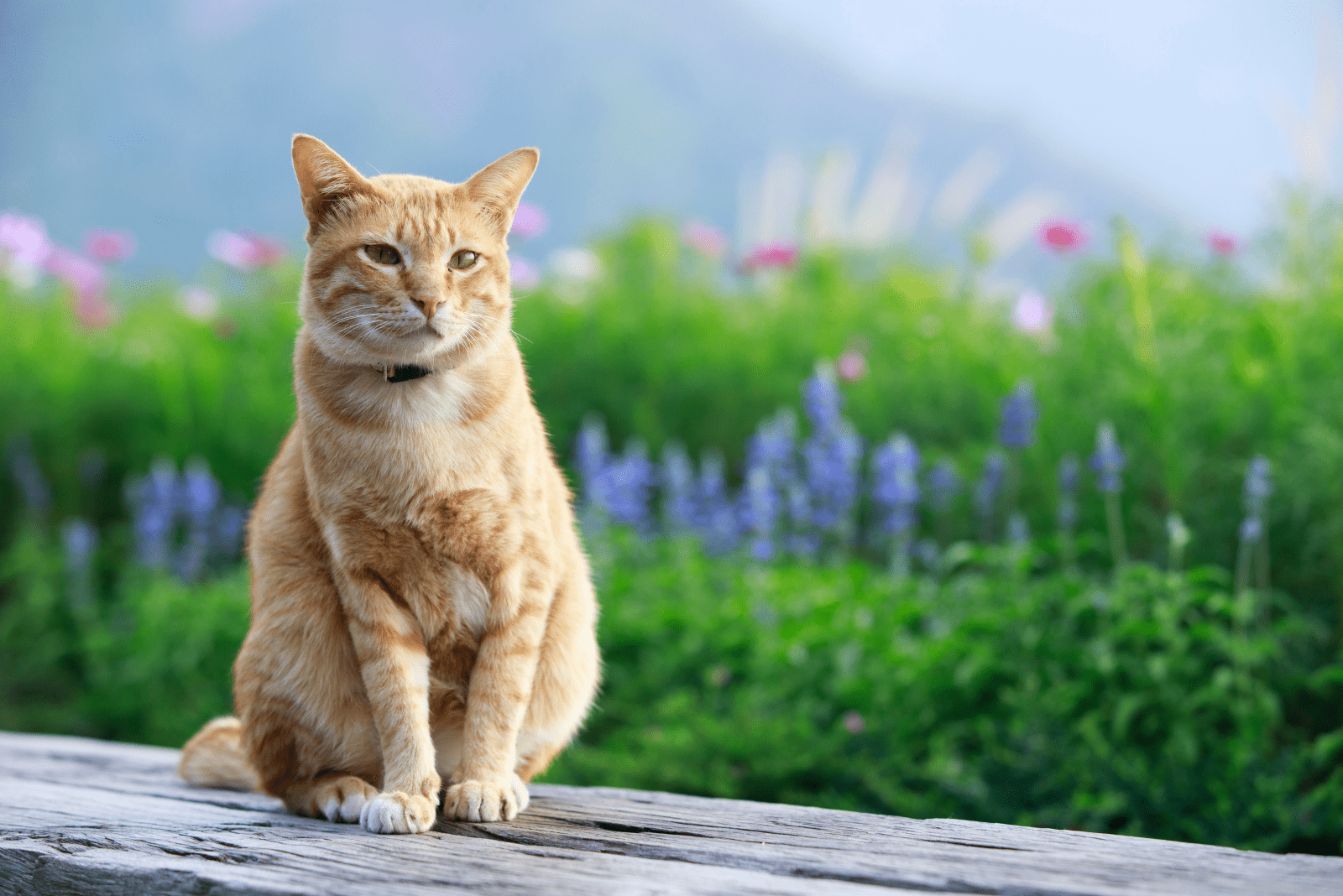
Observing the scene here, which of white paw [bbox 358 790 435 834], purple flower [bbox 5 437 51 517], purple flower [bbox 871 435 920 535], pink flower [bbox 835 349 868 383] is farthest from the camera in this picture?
purple flower [bbox 5 437 51 517]

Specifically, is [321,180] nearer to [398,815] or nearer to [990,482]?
[398,815]

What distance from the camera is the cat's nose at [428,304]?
67.1 inches

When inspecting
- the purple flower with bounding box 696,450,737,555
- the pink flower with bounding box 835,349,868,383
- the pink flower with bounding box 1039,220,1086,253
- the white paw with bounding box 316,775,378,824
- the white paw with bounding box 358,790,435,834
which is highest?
the pink flower with bounding box 1039,220,1086,253

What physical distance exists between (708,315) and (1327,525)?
332 centimetres

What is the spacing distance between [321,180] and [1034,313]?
3.45m

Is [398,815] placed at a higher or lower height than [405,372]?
lower

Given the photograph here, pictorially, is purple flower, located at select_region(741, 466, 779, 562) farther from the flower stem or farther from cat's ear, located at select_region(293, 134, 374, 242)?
cat's ear, located at select_region(293, 134, 374, 242)

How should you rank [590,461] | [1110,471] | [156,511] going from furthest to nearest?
[156,511], [590,461], [1110,471]

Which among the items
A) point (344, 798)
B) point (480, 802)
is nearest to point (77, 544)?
point (344, 798)

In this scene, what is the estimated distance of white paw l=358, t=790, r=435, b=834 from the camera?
167cm

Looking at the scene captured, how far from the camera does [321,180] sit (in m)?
1.79

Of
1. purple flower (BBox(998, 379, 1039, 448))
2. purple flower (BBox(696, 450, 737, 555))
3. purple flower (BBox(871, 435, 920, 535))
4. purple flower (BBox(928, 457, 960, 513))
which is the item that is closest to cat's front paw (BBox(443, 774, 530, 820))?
purple flower (BBox(871, 435, 920, 535))

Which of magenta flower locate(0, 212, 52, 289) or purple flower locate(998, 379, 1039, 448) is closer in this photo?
purple flower locate(998, 379, 1039, 448)

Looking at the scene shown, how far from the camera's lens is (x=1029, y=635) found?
3107 millimetres
